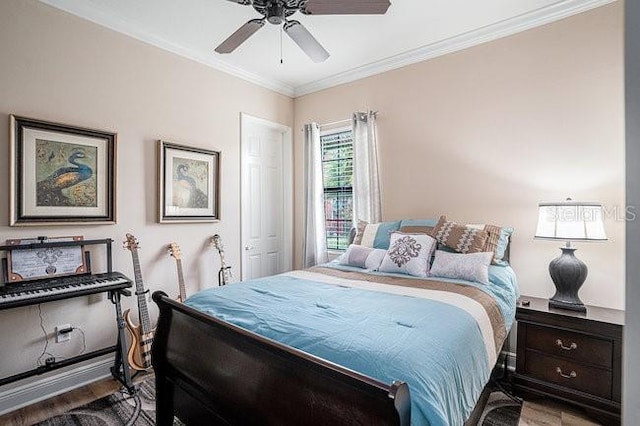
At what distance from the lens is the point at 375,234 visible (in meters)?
3.10

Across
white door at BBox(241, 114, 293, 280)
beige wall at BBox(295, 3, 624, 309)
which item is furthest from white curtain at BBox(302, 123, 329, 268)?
beige wall at BBox(295, 3, 624, 309)

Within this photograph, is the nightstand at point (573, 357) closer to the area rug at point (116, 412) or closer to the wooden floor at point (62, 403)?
the area rug at point (116, 412)

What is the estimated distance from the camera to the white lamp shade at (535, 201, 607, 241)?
216 centimetres

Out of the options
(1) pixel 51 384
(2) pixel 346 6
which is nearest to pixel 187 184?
(1) pixel 51 384

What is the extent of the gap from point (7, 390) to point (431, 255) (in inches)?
121

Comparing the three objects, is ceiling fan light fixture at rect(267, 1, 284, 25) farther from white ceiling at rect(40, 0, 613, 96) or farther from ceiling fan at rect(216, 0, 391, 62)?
white ceiling at rect(40, 0, 613, 96)

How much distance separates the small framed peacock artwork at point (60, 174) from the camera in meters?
2.23

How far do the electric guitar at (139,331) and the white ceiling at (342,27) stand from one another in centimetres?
178

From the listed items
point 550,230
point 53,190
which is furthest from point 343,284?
point 53,190

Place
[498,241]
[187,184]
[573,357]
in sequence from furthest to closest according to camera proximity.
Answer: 1. [187,184]
2. [498,241]
3. [573,357]

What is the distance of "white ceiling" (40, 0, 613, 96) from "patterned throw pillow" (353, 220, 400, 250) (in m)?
1.70

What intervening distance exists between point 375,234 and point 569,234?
4.78 ft

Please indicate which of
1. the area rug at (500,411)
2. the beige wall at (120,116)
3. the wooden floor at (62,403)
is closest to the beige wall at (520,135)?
the area rug at (500,411)

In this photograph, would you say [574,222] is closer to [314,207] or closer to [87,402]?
[314,207]
